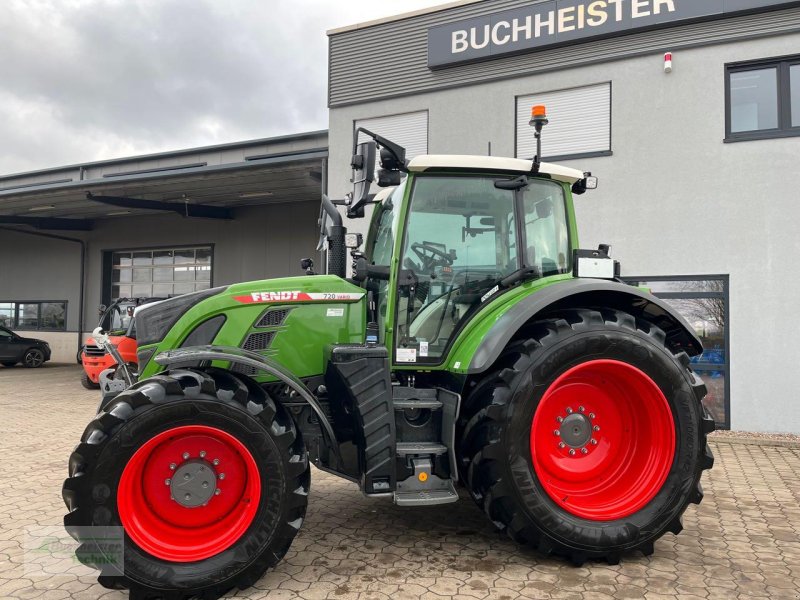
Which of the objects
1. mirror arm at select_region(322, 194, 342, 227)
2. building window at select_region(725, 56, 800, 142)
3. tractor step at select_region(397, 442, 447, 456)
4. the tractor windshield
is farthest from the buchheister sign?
tractor step at select_region(397, 442, 447, 456)

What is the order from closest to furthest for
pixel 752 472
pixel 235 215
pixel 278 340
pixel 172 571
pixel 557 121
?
pixel 172 571, pixel 278 340, pixel 752 472, pixel 557 121, pixel 235 215

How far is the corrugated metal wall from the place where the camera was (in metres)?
7.95

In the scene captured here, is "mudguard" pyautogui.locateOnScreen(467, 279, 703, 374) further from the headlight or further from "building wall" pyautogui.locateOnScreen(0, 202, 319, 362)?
"building wall" pyautogui.locateOnScreen(0, 202, 319, 362)

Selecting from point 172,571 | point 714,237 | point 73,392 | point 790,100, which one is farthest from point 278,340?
point 73,392

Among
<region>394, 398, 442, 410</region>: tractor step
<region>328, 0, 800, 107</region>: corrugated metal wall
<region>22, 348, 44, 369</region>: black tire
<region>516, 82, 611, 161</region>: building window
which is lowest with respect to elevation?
<region>22, 348, 44, 369</region>: black tire

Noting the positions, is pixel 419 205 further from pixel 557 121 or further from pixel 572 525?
pixel 557 121

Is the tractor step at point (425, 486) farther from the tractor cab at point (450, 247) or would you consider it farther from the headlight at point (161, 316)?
the headlight at point (161, 316)

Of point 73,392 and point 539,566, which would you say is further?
point 73,392

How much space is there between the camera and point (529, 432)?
3.43 m

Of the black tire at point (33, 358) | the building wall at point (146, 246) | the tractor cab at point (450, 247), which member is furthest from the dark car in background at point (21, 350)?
the tractor cab at point (450, 247)

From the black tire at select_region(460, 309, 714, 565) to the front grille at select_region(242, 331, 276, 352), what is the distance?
4.21 feet

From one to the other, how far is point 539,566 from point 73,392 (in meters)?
11.6

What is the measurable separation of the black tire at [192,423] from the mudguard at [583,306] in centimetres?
121

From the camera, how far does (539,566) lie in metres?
3.44
